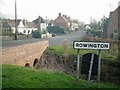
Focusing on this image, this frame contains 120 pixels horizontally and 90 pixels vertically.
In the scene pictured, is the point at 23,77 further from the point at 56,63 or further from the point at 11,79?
the point at 56,63

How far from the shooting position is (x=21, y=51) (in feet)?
69.0

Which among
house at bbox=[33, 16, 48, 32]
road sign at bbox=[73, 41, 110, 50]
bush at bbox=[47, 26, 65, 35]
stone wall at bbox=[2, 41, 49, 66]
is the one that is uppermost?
house at bbox=[33, 16, 48, 32]

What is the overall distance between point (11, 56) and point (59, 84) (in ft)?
29.6

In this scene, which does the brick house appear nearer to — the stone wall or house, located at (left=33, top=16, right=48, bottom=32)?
house, located at (left=33, top=16, right=48, bottom=32)

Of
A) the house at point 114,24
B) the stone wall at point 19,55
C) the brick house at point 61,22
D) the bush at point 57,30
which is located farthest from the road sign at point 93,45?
the brick house at point 61,22

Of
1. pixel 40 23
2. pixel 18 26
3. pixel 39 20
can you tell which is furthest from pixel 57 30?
pixel 18 26

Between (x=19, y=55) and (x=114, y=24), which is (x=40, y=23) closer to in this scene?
(x=114, y=24)

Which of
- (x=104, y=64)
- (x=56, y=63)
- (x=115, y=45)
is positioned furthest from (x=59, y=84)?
(x=115, y=45)

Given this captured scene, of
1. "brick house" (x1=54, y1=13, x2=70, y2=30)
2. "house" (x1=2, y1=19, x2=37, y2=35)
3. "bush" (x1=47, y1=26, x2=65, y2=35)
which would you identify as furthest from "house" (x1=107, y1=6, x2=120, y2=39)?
"brick house" (x1=54, y1=13, x2=70, y2=30)

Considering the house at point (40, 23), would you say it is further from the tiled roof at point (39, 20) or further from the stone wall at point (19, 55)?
the stone wall at point (19, 55)

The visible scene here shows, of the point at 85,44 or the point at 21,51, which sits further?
the point at 21,51

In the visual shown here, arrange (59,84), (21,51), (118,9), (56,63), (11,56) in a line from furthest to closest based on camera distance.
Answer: (118,9)
(56,63)
(21,51)
(11,56)
(59,84)

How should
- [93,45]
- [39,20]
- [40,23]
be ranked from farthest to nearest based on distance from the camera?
[39,20], [40,23], [93,45]

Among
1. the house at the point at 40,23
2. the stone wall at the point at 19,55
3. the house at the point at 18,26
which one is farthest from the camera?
the house at the point at 40,23
